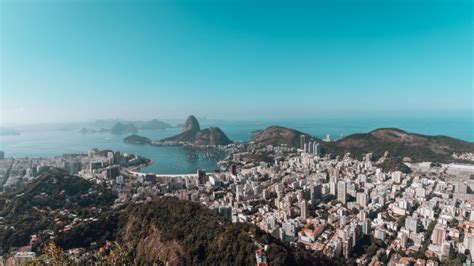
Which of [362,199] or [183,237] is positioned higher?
[183,237]

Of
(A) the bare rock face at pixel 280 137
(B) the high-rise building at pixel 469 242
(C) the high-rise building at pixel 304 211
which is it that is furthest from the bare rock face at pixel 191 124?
(B) the high-rise building at pixel 469 242

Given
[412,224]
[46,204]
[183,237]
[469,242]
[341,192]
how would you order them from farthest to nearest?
[341,192] < [46,204] < [412,224] < [469,242] < [183,237]

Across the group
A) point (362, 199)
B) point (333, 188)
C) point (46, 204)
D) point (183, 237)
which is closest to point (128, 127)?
point (46, 204)

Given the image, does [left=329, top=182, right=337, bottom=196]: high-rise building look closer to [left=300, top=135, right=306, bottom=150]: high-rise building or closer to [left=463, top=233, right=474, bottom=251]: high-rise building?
[left=463, top=233, right=474, bottom=251]: high-rise building

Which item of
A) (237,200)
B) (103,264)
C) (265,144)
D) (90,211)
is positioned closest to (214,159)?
(265,144)

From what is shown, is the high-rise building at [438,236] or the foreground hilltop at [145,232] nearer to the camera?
the foreground hilltop at [145,232]

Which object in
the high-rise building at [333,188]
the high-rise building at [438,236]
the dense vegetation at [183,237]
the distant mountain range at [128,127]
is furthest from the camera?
the distant mountain range at [128,127]

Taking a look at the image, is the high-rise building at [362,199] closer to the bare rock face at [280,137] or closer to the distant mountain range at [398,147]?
the distant mountain range at [398,147]

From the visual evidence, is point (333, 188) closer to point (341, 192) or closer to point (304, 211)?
point (341, 192)

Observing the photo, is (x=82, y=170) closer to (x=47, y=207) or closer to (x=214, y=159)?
(x=47, y=207)

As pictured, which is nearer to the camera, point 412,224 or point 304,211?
point 412,224

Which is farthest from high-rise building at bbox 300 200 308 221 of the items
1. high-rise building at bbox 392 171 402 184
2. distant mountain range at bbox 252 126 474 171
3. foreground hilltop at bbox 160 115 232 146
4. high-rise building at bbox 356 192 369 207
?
foreground hilltop at bbox 160 115 232 146
